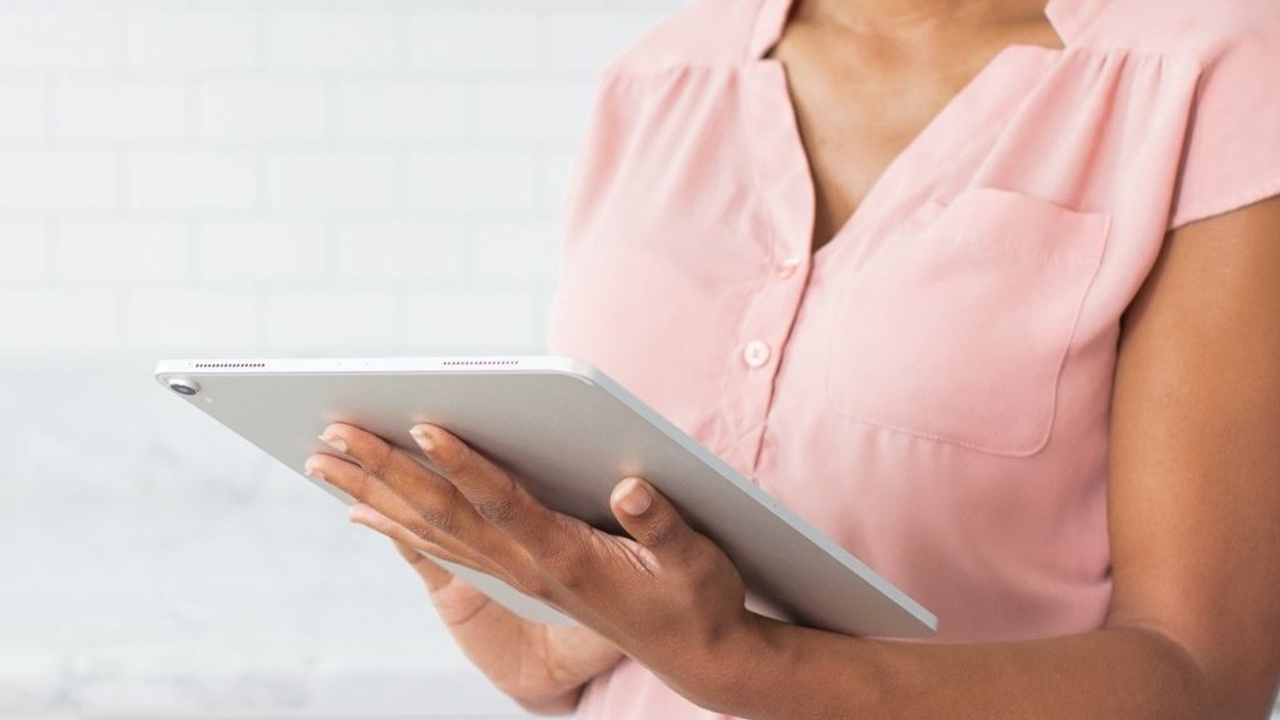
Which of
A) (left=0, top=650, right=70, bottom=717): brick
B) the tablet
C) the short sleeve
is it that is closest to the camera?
the tablet

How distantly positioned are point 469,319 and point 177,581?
630mm

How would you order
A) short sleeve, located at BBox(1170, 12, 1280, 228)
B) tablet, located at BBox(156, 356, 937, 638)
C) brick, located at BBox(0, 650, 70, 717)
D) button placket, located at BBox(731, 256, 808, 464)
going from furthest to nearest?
1. brick, located at BBox(0, 650, 70, 717)
2. button placket, located at BBox(731, 256, 808, 464)
3. short sleeve, located at BBox(1170, 12, 1280, 228)
4. tablet, located at BBox(156, 356, 937, 638)

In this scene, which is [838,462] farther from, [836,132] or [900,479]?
[836,132]

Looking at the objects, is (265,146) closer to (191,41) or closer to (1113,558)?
(191,41)

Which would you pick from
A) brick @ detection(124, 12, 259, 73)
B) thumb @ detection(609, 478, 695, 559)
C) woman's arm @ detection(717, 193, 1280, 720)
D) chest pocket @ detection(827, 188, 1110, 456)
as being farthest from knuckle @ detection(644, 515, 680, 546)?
brick @ detection(124, 12, 259, 73)

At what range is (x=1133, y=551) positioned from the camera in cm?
88

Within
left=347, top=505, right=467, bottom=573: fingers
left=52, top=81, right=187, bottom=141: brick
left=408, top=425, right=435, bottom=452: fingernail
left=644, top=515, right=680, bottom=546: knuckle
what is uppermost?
left=408, top=425, right=435, bottom=452: fingernail

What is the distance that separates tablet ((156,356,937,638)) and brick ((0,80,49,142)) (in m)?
1.70

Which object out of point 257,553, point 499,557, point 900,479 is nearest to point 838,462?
point 900,479

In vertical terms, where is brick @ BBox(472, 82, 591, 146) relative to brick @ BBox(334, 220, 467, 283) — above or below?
above

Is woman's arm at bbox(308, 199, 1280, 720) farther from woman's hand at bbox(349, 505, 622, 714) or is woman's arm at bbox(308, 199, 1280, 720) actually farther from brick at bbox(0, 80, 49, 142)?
brick at bbox(0, 80, 49, 142)

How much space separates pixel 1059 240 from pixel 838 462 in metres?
0.18

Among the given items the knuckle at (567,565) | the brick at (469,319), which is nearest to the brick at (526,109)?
the brick at (469,319)

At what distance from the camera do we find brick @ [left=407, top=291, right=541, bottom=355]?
236 centimetres
